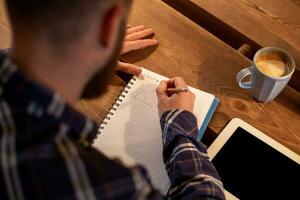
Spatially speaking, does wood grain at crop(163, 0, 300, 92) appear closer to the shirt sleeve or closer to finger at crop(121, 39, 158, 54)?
finger at crop(121, 39, 158, 54)

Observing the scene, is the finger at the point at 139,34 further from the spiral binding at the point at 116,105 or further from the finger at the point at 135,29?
the spiral binding at the point at 116,105

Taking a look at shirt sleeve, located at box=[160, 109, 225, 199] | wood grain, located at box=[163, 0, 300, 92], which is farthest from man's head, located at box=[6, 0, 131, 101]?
wood grain, located at box=[163, 0, 300, 92]

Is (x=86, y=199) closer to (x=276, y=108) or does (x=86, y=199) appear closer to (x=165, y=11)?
(x=276, y=108)

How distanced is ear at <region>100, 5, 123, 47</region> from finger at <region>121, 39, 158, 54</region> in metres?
0.48

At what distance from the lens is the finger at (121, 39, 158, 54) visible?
106cm

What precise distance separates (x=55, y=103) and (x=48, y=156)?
7cm

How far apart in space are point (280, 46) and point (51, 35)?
2.35 feet

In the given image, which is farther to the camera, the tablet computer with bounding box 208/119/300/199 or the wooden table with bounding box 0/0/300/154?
the wooden table with bounding box 0/0/300/154

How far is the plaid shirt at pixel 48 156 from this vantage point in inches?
19.8

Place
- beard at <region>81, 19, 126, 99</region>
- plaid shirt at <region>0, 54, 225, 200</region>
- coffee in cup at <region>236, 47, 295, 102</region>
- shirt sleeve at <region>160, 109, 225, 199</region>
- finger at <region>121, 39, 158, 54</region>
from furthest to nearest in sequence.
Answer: finger at <region>121, 39, 158, 54</region>, coffee in cup at <region>236, 47, 295, 102</region>, shirt sleeve at <region>160, 109, 225, 199</region>, beard at <region>81, 19, 126, 99</region>, plaid shirt at <region>0, 54, 225, 200</region>

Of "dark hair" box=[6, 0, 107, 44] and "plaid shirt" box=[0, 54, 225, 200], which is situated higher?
"dark hair" box=[6, 0, 107, 44]

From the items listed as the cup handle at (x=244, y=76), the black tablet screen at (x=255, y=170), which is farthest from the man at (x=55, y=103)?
the cup handle at (x=244, y=76)

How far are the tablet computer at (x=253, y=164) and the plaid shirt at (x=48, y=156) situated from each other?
34 centimetres

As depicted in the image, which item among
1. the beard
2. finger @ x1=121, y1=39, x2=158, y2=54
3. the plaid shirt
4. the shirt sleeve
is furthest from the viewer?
finger @ x1=121, y1=39, x2=158, y2=54
